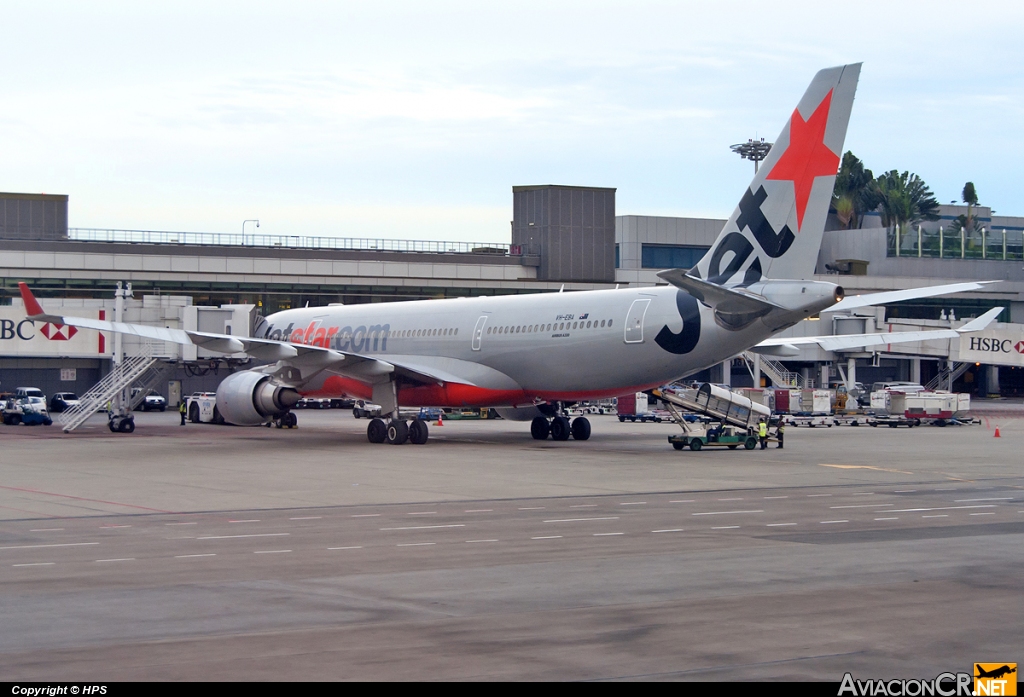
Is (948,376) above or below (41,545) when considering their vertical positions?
above

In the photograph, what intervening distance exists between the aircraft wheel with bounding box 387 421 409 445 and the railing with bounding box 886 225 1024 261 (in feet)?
189

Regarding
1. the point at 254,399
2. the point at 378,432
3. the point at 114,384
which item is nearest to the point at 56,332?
the point at 114,384

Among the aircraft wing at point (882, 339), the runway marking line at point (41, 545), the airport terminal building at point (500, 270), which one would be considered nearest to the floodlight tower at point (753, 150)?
the airport terminal building at point (500, 270)

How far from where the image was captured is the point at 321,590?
1241 cm

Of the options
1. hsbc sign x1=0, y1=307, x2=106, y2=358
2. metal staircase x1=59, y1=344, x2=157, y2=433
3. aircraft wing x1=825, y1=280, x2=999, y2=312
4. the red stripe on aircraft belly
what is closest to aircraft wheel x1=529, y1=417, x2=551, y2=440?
the red stripe on aircraft belly

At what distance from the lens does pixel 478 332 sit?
37844 mm

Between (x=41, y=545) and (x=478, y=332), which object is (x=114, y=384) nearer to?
(x=478, y=332)

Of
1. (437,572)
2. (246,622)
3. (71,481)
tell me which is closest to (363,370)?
(71,481)

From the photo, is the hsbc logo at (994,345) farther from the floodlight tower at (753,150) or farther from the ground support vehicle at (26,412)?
the ground support vehicle at (26,412)

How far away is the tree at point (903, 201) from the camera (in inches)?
4916

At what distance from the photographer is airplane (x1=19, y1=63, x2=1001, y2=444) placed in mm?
29562

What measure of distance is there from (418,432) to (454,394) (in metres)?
1.94

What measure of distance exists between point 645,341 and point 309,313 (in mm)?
18324

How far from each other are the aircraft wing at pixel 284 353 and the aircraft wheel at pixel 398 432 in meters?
1.64
